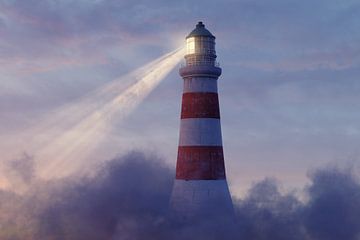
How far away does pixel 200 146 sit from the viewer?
3778cm

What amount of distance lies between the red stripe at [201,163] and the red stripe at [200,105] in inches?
84.5

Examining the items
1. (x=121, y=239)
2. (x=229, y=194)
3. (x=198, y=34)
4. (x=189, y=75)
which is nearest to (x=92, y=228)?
(x=121, y=239)

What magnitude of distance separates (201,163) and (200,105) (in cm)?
375

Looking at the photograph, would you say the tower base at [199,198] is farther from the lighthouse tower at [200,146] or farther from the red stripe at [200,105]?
the red stripe at [200,105]

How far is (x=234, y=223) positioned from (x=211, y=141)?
20.7ft

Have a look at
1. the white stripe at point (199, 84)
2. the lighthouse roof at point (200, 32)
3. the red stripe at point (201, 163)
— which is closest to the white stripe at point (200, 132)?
the red stripe at point (201, 163)

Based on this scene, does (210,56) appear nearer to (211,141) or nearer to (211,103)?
(211,103)

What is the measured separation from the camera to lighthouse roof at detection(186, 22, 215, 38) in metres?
39.0

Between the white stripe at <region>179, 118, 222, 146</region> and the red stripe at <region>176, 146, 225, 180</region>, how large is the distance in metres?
0.32

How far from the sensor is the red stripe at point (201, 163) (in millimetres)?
37625

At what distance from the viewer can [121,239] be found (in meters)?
39.8

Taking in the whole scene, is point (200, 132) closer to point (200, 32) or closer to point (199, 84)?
point (199, 84)

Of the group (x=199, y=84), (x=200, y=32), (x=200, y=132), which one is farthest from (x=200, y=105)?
(x=200, y=32)

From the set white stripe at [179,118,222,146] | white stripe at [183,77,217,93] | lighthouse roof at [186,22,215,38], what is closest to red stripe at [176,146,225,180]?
white stripe at [179,118,222,146]
